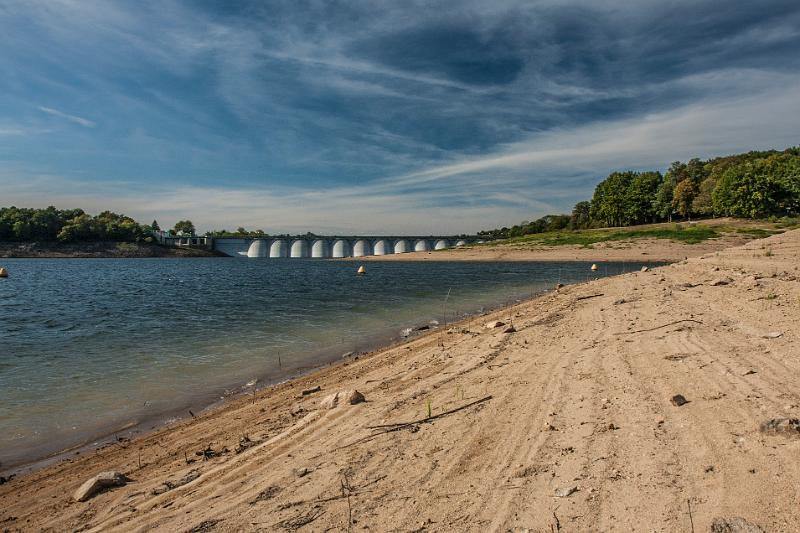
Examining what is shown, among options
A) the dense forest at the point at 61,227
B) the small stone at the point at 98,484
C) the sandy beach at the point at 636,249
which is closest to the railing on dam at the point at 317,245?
the dense forest at the point at 61,227

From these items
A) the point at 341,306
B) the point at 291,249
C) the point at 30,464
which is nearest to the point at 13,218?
the point at 291,249

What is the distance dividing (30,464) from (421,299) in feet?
72.2

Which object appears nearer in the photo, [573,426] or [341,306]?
[573,426]

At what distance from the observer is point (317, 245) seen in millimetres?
170500

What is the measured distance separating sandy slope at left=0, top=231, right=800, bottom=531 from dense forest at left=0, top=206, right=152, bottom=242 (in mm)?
186246

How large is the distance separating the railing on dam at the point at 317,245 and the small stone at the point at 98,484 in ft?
495

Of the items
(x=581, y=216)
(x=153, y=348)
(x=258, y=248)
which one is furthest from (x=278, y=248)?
(x=153, y=348)

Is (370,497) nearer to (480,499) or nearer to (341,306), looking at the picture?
(480,499)

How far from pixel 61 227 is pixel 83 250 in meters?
17.2

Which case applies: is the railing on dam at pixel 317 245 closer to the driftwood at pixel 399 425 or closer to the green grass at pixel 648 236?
the green grass at pixel 648 236

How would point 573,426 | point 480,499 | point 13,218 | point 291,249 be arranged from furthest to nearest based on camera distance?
point 291,249 < point 13,218 < point 573,426 < point 480,499

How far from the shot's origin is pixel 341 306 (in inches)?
976

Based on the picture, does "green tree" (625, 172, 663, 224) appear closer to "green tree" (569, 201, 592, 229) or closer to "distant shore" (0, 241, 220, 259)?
"green tree" (569, 201, 592, 229)

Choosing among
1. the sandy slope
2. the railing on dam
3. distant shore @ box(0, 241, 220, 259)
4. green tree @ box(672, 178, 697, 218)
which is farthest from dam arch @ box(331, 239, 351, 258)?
the sandy slope
